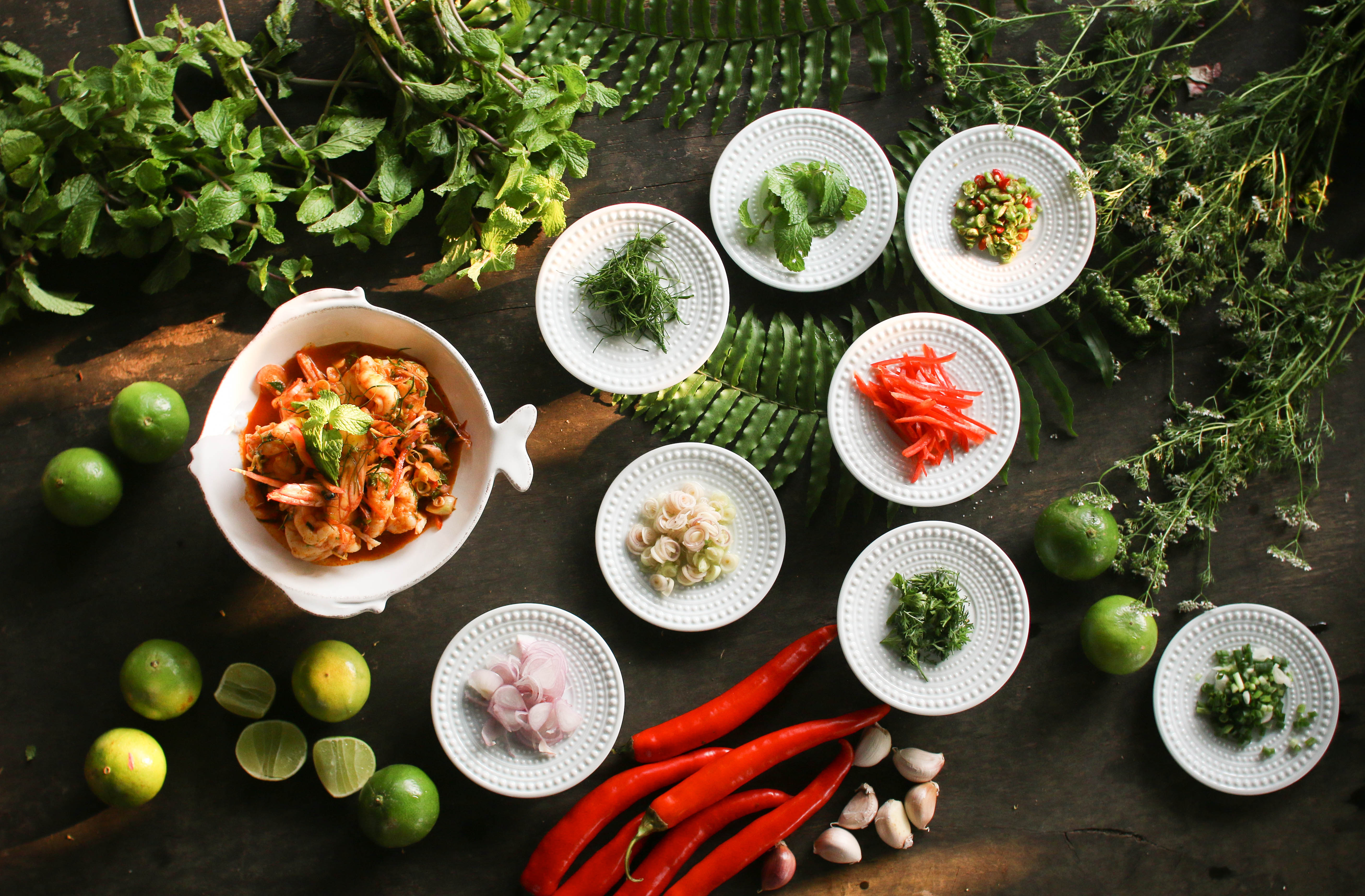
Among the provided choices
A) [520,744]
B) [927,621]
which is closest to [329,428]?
[520,744]

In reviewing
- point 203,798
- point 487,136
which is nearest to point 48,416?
point 203,798

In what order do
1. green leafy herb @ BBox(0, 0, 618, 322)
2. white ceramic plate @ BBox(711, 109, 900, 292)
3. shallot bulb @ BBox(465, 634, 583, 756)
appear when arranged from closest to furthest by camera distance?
1. green leafy herb @ BBox(0, 0, 618, 322)
2. shallot bulb @ BBox(465, 634, 583, 756)
3. white ceramic plate @ BBox(711, 109, 900, 292)

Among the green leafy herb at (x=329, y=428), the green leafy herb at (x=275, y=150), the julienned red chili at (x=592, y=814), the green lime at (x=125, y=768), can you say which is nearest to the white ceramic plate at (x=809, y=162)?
the green leafy herb at (x=275, y=150)

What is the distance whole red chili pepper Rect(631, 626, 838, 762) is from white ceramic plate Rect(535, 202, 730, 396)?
107 centimetres

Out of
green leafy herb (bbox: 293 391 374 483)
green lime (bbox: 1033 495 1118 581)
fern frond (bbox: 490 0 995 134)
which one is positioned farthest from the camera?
fern frond (bbox: 490 0 995 134)

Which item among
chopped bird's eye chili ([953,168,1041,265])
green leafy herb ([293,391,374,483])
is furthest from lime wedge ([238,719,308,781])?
chopped bird's eye chili ([953,168,1041,265])

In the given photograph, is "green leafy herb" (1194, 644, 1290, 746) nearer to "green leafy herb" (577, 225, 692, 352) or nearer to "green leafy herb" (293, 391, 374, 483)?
"green leafy herb" (577, 225, 692, 352)

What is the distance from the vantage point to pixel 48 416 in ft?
9.39

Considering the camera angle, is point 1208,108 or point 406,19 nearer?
point 406,19

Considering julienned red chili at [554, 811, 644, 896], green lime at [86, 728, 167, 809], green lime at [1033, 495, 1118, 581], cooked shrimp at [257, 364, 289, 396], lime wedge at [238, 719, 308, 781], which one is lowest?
julienned red chili at [554, 811, 644, 896]

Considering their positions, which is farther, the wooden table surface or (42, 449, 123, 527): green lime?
the wooden table surface

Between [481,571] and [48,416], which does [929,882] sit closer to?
[481,571]

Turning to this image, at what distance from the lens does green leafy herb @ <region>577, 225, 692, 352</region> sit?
278 centimetres

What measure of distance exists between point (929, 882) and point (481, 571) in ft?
6.58
